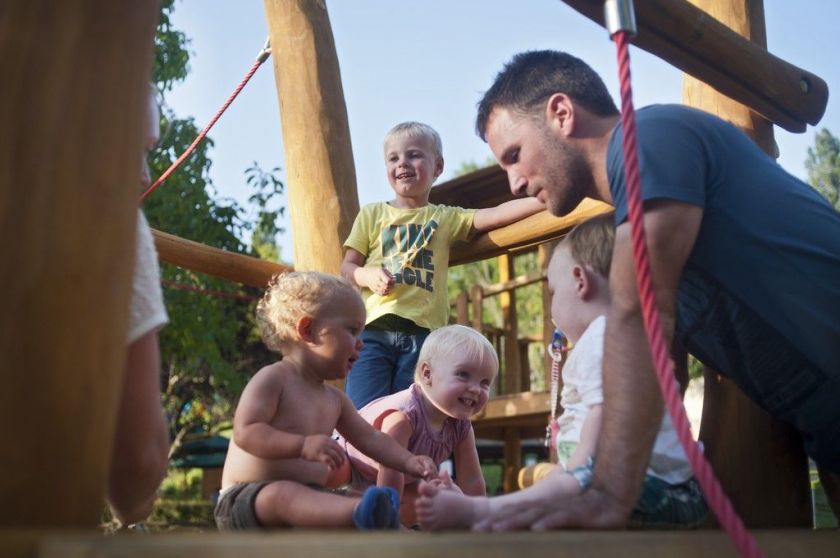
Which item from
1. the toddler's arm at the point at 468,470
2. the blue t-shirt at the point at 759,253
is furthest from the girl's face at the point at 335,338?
the blue t-shirt at the point at 759,253

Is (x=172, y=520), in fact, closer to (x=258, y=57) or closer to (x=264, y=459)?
(x=258, y=57)

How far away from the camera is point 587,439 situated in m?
1.74

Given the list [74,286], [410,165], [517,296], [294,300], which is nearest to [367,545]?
[74,286]

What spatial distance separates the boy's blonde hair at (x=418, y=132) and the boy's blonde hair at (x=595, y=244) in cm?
161

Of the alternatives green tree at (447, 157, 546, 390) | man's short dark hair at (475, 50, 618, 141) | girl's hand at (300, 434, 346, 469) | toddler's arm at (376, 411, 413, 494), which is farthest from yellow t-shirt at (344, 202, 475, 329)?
green tree at (447, 157, 546, 390)

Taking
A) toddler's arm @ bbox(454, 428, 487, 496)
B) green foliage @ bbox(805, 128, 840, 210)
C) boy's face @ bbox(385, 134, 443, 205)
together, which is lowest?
toddler's arm @ bbox(454, 428, 487, 496)

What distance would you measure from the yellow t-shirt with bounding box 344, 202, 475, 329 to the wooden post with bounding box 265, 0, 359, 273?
0.11 m

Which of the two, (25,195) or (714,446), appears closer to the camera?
(25,195)

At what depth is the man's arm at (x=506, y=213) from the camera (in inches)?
117

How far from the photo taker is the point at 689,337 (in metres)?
1.98

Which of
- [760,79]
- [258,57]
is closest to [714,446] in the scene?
[760,79]

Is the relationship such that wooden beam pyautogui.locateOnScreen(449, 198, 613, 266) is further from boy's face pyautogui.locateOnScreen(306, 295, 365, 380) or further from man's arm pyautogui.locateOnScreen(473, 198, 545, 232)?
boy's face pyautogui.locateOnScreen(306, 295, 365, 380)

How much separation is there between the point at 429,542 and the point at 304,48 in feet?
10.0

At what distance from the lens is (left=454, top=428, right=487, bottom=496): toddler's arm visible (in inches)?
117
